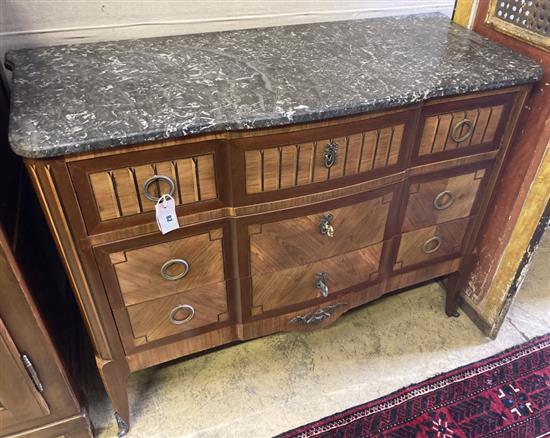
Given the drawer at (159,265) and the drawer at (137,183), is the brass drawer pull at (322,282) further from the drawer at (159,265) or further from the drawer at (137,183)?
the drawer at (137,183)

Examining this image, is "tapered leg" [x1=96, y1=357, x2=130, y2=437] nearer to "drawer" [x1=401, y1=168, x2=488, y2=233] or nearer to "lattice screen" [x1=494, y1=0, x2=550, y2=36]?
"drawer" [x1=401, y1=168, x2=488, y2=233]

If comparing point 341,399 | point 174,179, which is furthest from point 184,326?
point 341,399

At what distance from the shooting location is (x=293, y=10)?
1.45m

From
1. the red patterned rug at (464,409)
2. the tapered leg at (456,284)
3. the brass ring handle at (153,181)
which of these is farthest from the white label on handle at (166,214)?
the tapered leg at (456,284)

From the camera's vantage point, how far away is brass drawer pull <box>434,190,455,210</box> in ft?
4.34

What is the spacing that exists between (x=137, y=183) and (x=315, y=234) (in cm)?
46

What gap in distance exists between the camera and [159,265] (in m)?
1.09

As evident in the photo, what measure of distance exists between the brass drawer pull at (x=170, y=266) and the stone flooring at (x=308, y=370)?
489 mm

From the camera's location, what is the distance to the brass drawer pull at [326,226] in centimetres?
117

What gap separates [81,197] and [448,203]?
96 cm

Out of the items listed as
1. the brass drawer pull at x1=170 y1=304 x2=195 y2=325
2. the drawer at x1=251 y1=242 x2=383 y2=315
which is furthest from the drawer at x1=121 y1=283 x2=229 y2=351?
the drawer at x1=251 y1=242 x2=383 y2=315

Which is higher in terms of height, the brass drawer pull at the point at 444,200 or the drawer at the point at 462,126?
the drawer at the point at 462,126

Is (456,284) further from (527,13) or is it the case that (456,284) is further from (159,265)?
(159,265)

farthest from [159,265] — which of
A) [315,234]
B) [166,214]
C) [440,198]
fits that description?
[440,198]
